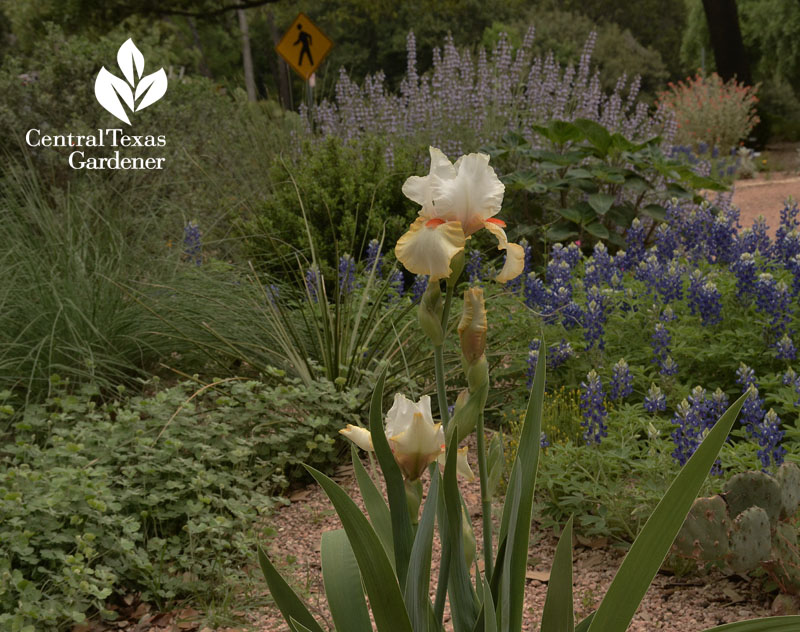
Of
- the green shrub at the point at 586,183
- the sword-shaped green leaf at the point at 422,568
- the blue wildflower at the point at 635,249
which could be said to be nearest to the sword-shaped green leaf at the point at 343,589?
the sword-shaped green leaf at the point at 422,568

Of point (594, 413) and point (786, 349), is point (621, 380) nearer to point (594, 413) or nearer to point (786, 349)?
point (594, 413)

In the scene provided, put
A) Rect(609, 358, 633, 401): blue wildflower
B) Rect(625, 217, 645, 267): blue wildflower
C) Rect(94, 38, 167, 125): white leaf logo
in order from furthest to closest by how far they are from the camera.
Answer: Rect(94, 38, 167, 125): white leaf logo
Rect(625, 217, 645, 267): blue wildflower
Rect(609, 358, 633, 401): blue wildflower

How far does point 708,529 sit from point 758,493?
176 millimetres

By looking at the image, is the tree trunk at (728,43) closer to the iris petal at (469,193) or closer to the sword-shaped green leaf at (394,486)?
the iris petal at (469,193)

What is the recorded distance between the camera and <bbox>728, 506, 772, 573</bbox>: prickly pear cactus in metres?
2.13

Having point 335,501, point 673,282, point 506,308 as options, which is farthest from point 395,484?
point 506,308

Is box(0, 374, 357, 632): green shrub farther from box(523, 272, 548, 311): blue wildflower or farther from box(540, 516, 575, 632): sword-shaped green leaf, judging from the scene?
box(540, 516, 575, 632): sword-shaped green leaf

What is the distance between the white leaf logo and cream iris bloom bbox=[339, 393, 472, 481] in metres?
6.00

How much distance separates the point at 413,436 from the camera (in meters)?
1.18

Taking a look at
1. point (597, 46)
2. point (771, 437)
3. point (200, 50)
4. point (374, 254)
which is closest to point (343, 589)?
point (771, 437)

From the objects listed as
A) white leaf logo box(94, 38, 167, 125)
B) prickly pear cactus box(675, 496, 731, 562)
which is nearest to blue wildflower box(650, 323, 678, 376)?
prickly pear cactus box(675, 496, 731, 562)

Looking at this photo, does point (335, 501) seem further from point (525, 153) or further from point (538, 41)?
point (538, 41)

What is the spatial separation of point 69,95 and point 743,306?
587 centimetres

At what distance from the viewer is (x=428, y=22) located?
31172 mm
